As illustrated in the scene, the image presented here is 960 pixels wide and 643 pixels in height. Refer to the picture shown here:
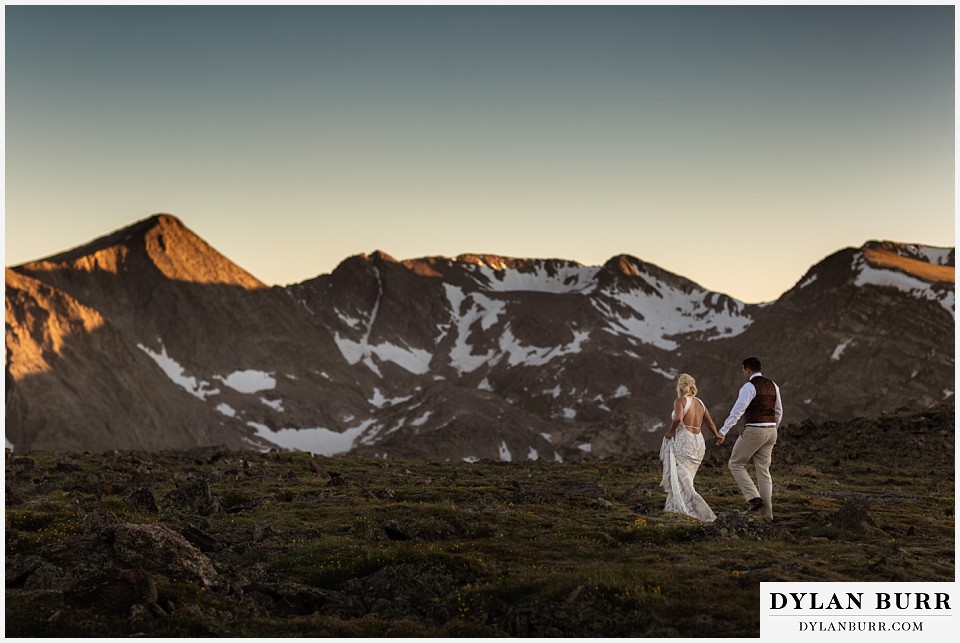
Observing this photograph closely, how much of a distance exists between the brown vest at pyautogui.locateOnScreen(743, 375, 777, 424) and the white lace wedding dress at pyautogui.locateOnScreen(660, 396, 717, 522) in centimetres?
139

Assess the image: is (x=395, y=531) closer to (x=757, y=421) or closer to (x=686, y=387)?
(x=686, y=387)

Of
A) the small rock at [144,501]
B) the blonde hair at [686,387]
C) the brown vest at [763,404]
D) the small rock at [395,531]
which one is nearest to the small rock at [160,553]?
the small rock at [395,531]

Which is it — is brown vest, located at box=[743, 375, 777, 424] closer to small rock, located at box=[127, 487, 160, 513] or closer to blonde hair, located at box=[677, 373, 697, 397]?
blonde hair, located at box=[677, 373, 697, 397]

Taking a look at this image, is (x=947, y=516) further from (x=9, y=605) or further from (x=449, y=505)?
(x=9, y=605)

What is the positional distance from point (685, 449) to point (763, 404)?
2.28 metres

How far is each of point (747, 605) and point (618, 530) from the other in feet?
23.0

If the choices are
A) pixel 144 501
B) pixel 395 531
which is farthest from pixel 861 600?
pixel 144 501

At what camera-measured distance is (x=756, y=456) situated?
22.7 m

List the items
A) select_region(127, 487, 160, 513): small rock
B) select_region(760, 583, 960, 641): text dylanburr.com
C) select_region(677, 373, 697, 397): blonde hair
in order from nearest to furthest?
select_region(760, 583, 960, 641): text dylanburr.com
select_region(677, 373, 697, 397): blonde hair
select_region(127, 487, 160, 513): small rock

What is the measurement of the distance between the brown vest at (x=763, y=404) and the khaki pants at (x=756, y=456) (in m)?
0.22

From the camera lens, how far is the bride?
22562 mm

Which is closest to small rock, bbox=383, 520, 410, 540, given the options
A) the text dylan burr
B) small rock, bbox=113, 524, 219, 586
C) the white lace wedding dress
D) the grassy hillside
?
the grassy hillside

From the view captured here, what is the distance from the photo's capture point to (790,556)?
63.6 feet

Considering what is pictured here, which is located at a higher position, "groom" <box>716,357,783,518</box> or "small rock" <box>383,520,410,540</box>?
"groom" <box>716,357,783,518</box>
